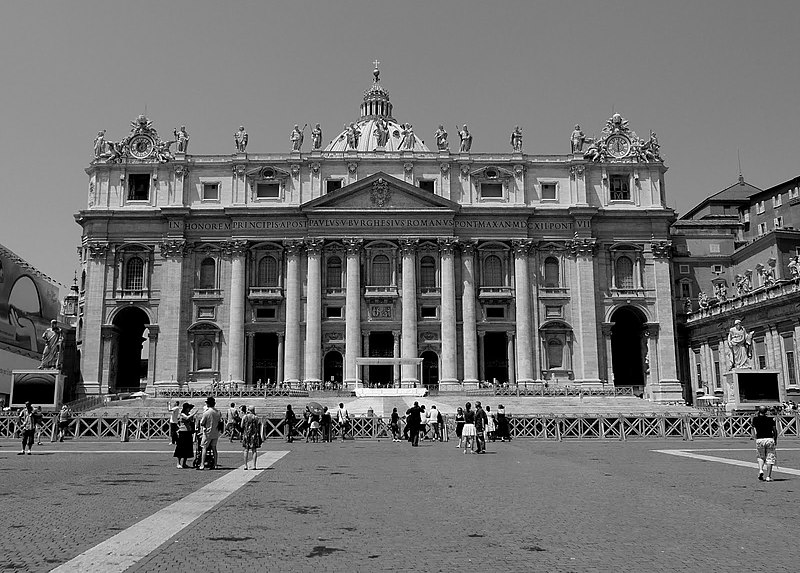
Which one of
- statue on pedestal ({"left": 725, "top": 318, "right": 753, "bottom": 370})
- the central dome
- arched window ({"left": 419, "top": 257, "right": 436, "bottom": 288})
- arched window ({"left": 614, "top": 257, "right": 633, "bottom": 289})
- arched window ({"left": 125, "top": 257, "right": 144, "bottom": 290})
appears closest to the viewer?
statue on pedestal ({"left": 725, "top": 318, "right": 753, "bottom": 370})

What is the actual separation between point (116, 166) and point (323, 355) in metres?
25.7

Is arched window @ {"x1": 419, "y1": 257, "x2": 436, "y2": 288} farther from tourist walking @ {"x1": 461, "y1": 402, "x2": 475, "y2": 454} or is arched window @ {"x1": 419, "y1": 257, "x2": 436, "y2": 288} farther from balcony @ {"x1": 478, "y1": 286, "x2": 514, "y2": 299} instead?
tourist walking @ {"x1": 461, "y1": 402, "x2": 475, "y2": 454}

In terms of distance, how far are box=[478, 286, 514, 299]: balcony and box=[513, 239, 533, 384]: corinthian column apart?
2.57 feet

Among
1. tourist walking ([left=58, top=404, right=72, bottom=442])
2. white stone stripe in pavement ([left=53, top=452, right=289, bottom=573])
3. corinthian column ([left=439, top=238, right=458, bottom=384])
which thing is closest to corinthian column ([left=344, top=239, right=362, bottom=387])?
corinthian column ([left=439, top=238, right=458, bottom=384])

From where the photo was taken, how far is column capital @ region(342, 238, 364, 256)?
69.8 meters

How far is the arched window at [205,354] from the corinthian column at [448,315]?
20296 mm

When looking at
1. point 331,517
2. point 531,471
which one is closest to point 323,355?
point 531,471

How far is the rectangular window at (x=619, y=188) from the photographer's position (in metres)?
73.8

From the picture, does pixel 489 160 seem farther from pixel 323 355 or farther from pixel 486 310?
pixel 323 355

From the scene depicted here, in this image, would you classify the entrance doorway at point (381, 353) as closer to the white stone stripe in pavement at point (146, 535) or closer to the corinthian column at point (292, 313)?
the corinthian column at point (292, 313)

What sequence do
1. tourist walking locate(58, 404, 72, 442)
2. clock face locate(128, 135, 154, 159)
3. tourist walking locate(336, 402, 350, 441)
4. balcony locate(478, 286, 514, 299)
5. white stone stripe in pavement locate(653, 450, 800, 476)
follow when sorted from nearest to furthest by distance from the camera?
white stone stripe in pavement locate(653, 450, 800, 476), tourist walking locate(58, 404, 72, 442), tourist walking locate(336, 402, 350, 441), balcony locate(478, 286, 514, 299), clock face locate(128, 135, 154, 159)

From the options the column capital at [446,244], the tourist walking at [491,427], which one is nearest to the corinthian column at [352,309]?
the column capital at [446,244]

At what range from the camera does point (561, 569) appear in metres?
9.49

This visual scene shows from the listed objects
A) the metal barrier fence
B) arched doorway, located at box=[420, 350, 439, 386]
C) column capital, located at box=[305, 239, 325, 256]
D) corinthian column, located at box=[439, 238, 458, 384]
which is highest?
column capital, located at box=[305, 239, 325, 256]
